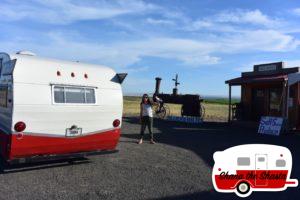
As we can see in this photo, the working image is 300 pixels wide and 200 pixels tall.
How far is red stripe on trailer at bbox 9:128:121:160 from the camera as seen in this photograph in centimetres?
766

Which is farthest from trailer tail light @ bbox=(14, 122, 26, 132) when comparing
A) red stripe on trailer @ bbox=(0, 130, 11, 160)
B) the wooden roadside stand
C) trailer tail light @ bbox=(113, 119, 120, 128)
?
the wooden roadside stand

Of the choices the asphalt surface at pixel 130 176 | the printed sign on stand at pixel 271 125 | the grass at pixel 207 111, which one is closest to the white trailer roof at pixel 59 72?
the asphalt surface at pixel 130 176

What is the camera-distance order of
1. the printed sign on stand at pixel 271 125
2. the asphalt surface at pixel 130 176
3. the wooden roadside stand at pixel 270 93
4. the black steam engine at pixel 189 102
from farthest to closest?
the black steam engine at pixel 189 102 → the wooden roadside stand at pixel 270 93 → the printed sign on stand at pixel 271 125 → the asphalt surface at pixel 130 176

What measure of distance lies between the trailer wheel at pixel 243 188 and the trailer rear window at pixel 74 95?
404 centimetres

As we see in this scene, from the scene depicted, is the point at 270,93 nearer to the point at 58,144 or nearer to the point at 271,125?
the point at 271,125

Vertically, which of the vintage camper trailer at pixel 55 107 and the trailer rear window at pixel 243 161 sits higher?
the vintage camper trailer at pixel 55 107

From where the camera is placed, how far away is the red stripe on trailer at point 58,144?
25.1ft

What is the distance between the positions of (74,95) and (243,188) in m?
4.29

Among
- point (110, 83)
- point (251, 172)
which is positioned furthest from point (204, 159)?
point (251, 172)

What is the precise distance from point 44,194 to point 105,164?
2689mm

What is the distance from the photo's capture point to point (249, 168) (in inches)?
240

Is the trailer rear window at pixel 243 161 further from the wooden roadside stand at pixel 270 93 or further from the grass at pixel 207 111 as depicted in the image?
the grass at pixel 207 111

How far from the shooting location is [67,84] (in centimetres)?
838

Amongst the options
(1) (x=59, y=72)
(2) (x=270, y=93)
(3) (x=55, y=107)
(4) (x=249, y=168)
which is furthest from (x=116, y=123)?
(2) (x=270, y=93)
